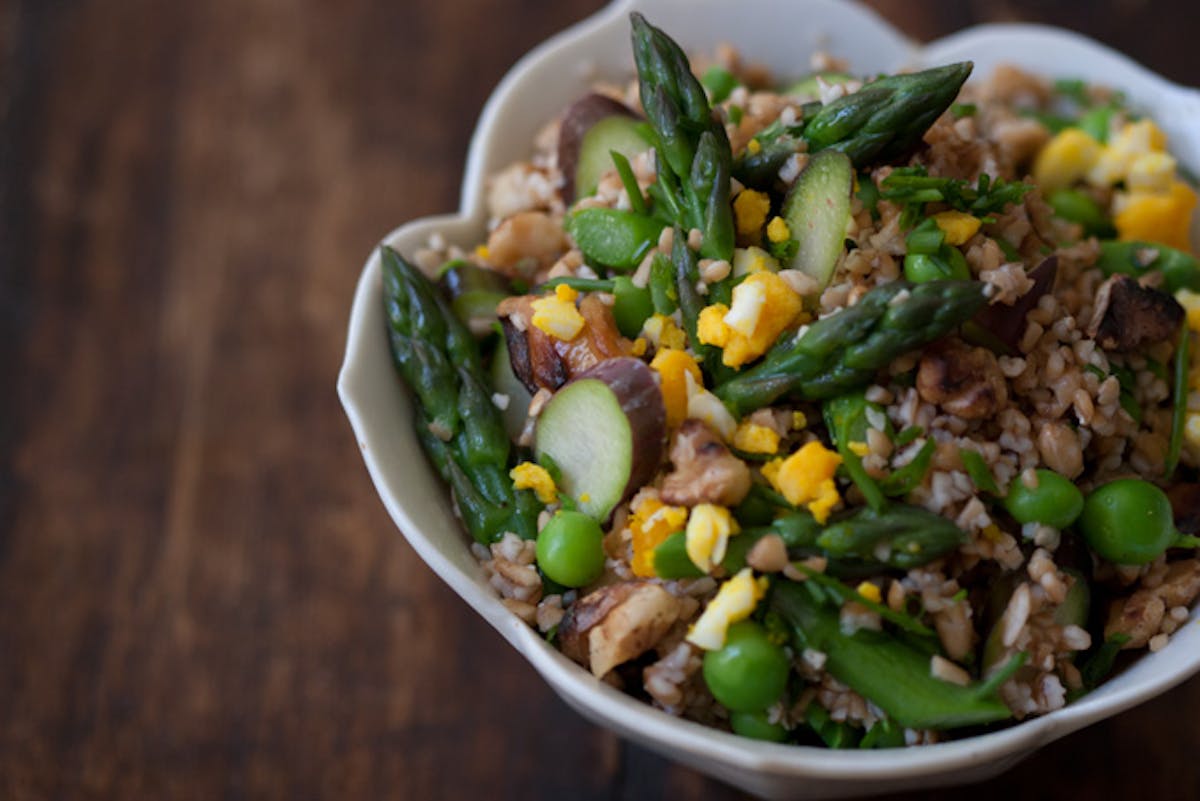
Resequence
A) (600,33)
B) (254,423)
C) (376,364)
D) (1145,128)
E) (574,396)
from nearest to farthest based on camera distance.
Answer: (574,396)
(376,364)
(1145,128)
(600,33)
(254,423)

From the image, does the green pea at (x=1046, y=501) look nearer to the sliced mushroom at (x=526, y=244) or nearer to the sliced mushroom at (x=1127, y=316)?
the sliced mushroom at (x=1127, y=316)

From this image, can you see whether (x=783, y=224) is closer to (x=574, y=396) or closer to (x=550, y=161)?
(x=574, y=396)

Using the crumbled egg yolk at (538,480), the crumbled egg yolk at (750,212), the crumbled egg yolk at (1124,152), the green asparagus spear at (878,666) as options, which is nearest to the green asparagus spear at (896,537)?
the green asparagus spear at (878,666)

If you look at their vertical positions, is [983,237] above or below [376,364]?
above

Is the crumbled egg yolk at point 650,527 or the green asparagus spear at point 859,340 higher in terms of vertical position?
the green asparagus spear at point 859,340

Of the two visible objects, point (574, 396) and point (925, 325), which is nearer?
point (925, 325)

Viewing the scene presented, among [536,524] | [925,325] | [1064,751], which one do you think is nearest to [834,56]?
[925,325]

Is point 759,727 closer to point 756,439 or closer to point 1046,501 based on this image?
point 756,439
